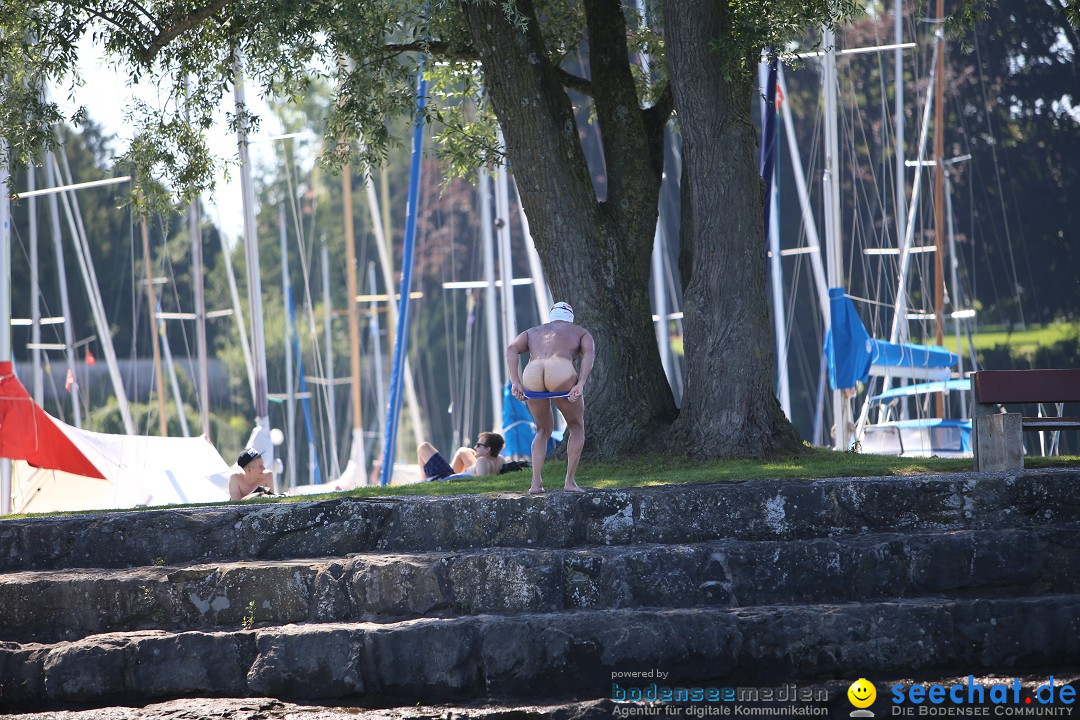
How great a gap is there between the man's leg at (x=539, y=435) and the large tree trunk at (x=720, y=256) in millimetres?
1994

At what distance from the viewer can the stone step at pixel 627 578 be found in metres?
Result: 8.13

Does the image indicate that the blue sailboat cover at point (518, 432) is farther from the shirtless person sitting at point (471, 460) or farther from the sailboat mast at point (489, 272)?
the sailboat mast at point (489, 272)

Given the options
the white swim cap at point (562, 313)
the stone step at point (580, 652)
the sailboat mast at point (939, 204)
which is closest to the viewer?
the stone step at point (580, 652)

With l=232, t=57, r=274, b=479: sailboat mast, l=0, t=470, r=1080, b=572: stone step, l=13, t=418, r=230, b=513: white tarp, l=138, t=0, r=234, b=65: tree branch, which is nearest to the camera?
l=0, t=470, r=1080, b=572: stone step

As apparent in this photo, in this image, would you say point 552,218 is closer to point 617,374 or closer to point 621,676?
point 617,374

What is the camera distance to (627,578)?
820 cm

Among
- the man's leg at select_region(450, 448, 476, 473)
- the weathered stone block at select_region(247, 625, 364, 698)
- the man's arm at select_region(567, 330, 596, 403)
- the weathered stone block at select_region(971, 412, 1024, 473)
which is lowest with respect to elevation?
the weathered stone block at select_region(247, 625, 364, 698)

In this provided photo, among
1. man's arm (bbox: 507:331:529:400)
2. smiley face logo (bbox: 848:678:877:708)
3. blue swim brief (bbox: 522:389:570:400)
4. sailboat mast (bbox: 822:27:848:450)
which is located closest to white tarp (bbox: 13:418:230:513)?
man's arm (bbox: 507:331:529:400)

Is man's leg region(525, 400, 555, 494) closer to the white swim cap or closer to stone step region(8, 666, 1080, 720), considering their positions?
the white swim cap

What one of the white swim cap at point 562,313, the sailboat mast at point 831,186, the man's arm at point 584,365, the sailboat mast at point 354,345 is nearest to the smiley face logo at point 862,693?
the man's arm at point 584,365

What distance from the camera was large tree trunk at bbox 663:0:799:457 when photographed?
11227 millimetres

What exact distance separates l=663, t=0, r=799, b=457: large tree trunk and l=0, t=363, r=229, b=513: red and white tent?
8.87m

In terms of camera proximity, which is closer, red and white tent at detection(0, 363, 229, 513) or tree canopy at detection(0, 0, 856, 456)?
tree canopy at detection(0, 0, 856, 456)

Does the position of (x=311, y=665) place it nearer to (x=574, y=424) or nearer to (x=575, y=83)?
(x=574, y=424)
